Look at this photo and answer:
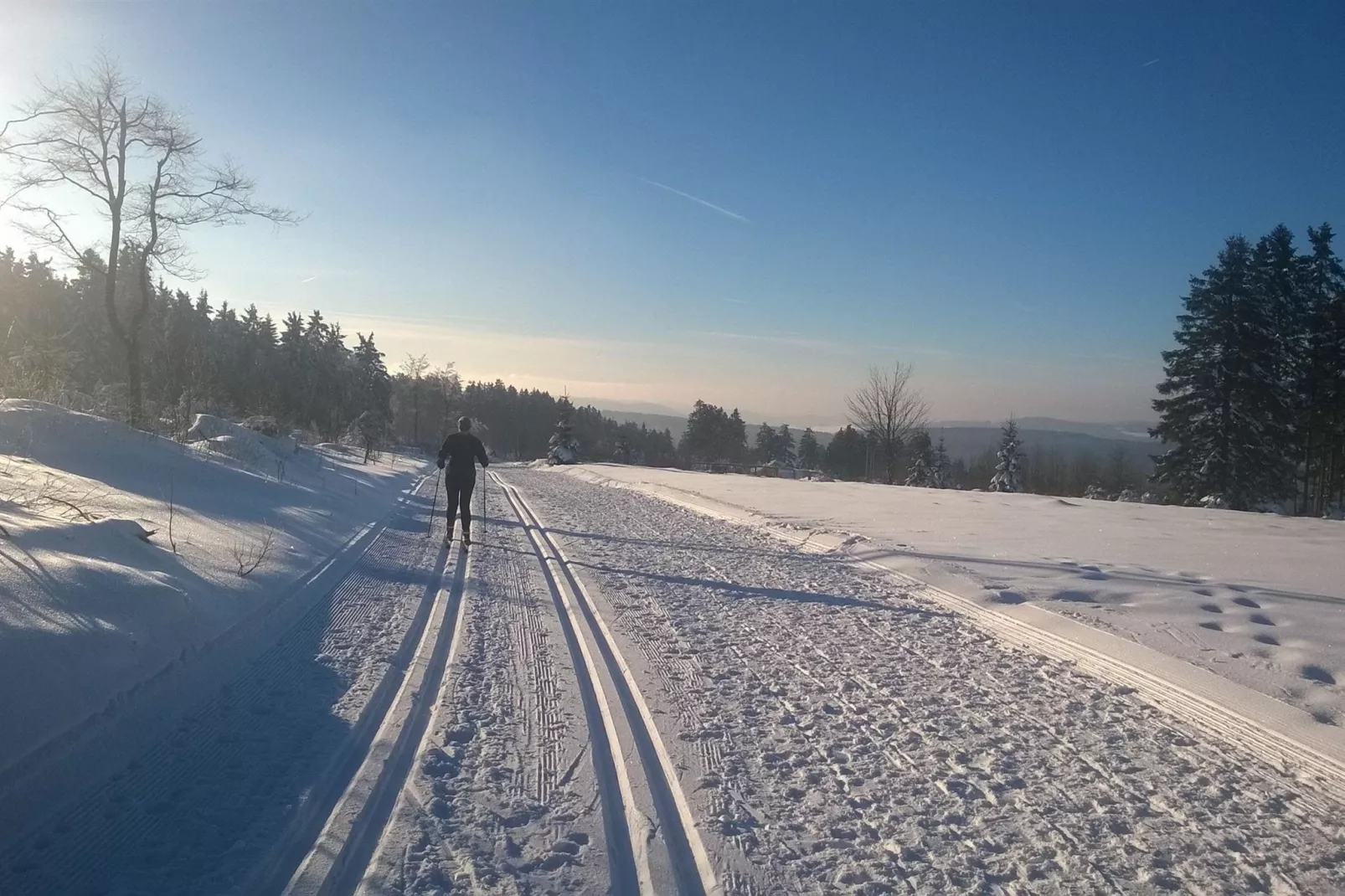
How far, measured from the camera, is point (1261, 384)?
3170cm

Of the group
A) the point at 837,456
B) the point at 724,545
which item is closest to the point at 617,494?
the point at 724,545

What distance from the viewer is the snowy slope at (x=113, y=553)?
13.7 feet

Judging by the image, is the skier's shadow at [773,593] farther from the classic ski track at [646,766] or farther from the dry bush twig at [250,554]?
the dry bush twig at [250,554]

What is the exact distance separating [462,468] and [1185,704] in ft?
32.1

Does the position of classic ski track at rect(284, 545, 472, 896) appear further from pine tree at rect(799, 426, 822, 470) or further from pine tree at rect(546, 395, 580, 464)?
pine tree at rect(799, 426, 822, 470)

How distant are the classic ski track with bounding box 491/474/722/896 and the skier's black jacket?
13.9 feet

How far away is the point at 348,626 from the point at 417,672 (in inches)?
62.4

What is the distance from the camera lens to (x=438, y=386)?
90.3m

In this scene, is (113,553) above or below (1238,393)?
below

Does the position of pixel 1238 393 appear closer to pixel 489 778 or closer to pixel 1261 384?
pixel 1261 384

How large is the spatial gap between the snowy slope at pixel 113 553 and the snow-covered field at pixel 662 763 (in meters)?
0.12

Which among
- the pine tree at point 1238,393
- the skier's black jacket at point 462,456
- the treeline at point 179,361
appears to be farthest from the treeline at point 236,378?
the pine tree at point 1238,393

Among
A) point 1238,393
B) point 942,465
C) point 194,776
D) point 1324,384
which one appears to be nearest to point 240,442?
point 194,776

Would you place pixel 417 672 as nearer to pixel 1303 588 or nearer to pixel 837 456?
pixel 1303 588
